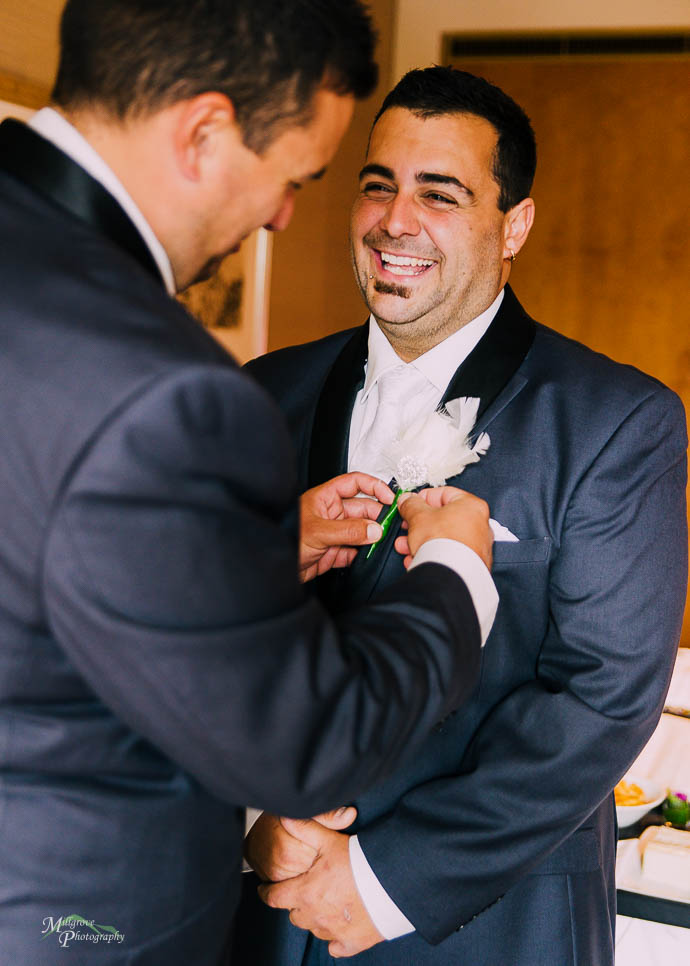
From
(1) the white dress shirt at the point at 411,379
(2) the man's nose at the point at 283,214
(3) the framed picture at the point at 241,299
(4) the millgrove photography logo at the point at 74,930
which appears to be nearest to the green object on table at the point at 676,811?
(1) the white dress shirt at the point at 411,379

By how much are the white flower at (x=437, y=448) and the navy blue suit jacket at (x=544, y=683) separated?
0.04 meters

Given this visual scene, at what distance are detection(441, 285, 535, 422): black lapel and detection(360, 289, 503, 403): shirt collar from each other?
0.08m

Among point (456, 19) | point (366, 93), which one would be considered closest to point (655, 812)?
point (366, 93)

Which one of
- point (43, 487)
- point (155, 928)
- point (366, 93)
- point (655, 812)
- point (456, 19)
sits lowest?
point (655, 812)

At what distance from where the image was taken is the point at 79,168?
853 mm

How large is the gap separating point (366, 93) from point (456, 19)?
461cm

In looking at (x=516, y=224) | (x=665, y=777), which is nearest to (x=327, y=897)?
(x=516, y=224)

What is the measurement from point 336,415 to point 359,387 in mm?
95

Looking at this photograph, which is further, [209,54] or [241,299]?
[241,299]

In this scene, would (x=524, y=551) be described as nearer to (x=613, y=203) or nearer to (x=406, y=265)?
(x=406, y=265)

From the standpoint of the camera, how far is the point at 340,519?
1.45 meters

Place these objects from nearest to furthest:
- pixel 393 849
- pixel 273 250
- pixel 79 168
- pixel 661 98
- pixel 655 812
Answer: pixel 79 168, pixel 393 849, pixel 655 812, pixel 273 250, pixel 661 98

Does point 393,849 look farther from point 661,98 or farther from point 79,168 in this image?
point 661,98

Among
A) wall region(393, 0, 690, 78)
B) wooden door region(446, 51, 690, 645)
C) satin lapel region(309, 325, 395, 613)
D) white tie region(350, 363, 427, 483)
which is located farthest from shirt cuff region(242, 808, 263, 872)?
wall region(393, 0, 690, 78)
